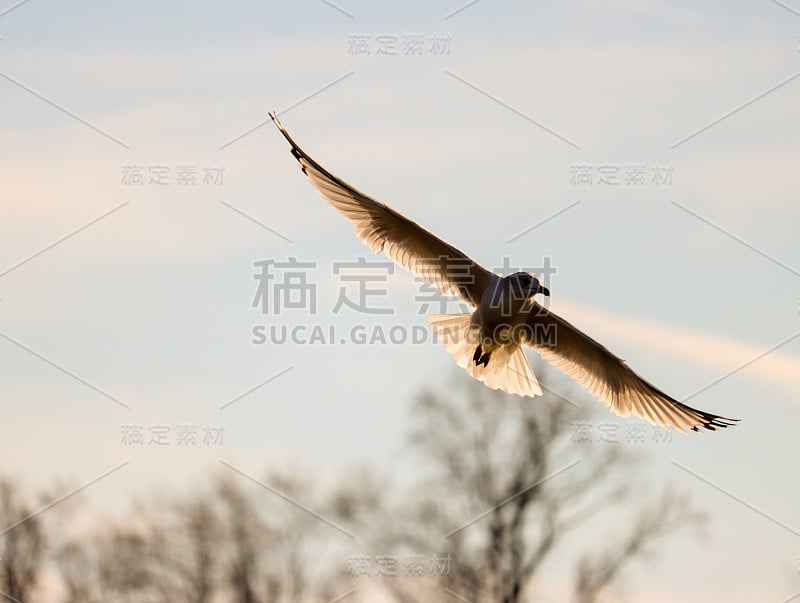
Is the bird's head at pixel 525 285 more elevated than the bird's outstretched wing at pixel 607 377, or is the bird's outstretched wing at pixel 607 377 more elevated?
the bird's head at pixel 525 285

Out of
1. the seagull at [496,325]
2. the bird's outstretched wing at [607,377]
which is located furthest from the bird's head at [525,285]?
the bird's outstretched wing at [607,377]

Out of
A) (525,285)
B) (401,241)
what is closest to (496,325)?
(525,285)

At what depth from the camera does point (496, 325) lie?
14680 millimetres

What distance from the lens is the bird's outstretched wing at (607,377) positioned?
15148 mm

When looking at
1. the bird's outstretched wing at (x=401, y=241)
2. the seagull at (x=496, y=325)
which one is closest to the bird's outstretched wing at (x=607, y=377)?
the seagull at (x=496, y=325)

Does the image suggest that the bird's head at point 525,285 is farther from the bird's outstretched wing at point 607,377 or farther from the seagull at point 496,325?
the bird's outstretched wing at point 607,377

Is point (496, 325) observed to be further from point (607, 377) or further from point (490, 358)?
point (607, 377)

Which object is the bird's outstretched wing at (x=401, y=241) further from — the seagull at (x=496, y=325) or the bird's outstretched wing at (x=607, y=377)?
the bird's outstretched wing at (x=607, y=377)

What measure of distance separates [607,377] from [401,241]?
234 centimetres

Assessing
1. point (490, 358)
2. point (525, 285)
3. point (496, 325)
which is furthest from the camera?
point (490, 358)

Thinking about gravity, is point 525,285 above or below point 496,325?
above

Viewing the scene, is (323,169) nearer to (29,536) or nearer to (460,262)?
(460,262)

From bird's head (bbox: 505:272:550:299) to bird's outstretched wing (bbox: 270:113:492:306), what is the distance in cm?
36

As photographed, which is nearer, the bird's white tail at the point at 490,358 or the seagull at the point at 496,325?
the seagull at the point at 496,325
